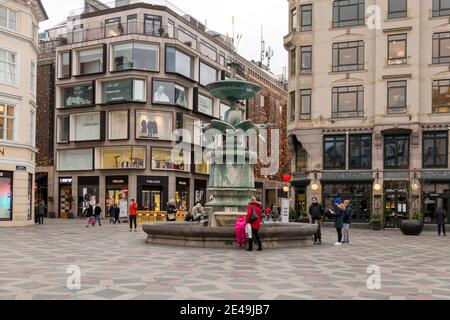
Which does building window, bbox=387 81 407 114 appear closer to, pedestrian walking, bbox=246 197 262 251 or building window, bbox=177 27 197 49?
building window, bbox=177 27 197 49

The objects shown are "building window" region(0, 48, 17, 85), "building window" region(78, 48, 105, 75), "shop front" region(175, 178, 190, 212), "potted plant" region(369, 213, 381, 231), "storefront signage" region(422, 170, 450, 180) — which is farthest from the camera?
"shop front" region(175, 178, 190, 212)

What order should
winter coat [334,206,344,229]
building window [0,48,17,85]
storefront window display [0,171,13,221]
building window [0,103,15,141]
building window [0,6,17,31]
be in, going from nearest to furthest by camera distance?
winter coat [334,206,344,229] < storefront window display [0,171,13,221] < building window [0,103,15,141] < building window [0,48,17,85] < building window [0,6,17,31]

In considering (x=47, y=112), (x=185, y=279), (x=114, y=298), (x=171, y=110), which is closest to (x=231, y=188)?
(x=185, y=279)

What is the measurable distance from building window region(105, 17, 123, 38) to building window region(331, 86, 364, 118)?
22949mm

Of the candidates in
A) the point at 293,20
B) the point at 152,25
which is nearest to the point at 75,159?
the point at 152,25

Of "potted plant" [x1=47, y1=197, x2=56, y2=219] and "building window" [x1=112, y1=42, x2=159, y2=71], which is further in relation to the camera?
"potted plant" [x1=47, y1=197, x2=56, y2=219]

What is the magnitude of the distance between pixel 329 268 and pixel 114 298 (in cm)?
629

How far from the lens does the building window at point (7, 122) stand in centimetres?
3184

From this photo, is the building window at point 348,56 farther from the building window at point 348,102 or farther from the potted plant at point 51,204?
the potted plant at point 51,204

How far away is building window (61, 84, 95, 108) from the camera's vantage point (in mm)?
51438

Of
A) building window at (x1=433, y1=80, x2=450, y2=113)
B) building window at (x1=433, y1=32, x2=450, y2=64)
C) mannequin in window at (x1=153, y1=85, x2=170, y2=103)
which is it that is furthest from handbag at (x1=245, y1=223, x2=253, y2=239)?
mannequin in window at (x1=153, y1=85, x2=170, y2=103)

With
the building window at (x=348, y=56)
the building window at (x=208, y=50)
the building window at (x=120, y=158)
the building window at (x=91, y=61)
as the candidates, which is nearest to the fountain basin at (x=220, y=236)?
the building window at (x=348, y=56)

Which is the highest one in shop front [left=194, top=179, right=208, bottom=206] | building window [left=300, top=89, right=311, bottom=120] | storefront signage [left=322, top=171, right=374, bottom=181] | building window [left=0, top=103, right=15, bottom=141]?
building window [left=300, top=89, right=311, bottom=120]
